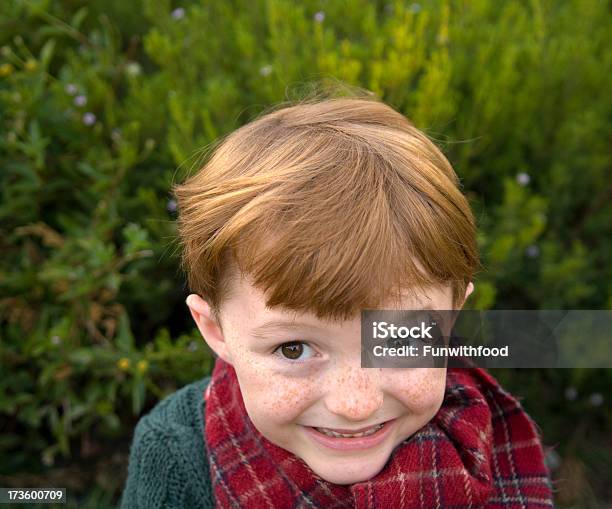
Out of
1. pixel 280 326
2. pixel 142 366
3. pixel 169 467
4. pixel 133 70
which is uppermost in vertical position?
pixel 133 70

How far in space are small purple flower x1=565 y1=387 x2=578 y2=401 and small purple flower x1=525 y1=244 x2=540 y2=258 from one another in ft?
1.71

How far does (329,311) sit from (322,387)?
0.48 feet

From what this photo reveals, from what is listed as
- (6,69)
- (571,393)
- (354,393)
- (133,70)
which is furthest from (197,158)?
(571,393)

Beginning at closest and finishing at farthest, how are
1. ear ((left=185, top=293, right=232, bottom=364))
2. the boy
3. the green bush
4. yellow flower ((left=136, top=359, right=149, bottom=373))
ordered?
1. the boy
2. ear ((left=185, top=293, right=232, bottom=364))
3. yellow flower ((left=136, top=359, right=149, bottom=373))
4. the green bush

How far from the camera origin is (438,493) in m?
1.36

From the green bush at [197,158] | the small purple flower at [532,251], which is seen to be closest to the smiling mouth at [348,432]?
the green bush at [197,158]

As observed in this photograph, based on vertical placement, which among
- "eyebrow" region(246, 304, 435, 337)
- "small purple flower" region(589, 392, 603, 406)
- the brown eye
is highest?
"eyebrow" region(246, 304, 435, 337)

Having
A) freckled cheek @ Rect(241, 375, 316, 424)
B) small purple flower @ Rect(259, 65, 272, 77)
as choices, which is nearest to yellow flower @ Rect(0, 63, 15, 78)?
small purple flower @ Rect(259, 65, 272, 77)

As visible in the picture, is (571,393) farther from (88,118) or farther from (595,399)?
(88,118)

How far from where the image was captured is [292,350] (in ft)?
4.00

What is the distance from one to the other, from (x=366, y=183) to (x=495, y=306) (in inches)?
59.3

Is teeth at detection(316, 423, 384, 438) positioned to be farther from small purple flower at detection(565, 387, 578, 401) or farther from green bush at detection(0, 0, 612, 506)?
small purple flower at detection(565, 387, 578, 401)

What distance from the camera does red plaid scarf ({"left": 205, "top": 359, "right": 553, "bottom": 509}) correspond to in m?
1.36

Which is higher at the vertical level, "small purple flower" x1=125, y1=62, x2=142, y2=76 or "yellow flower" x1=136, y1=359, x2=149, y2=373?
"small purple flower" x1=125, y1=62, x2=142, y2=76
